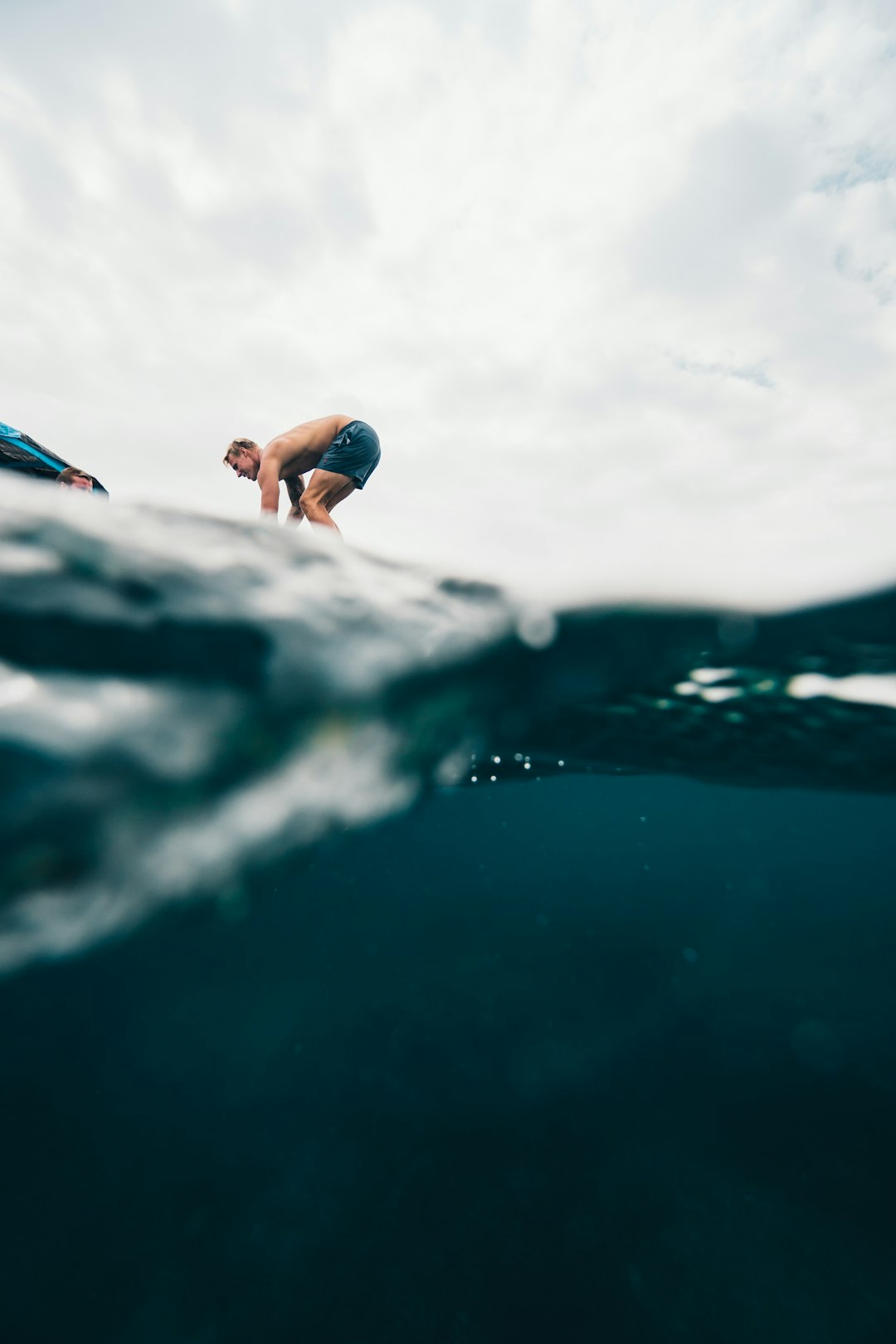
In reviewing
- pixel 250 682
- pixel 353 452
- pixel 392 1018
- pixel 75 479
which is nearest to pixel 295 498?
pixel 353 452

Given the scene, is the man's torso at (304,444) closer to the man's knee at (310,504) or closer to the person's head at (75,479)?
the man's knee at (310,504)

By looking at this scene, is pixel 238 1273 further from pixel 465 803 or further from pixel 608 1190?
pixel 465 803

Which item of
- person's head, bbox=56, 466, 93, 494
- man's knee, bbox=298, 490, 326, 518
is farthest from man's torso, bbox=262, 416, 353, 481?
person's head, bbox=56, 466, 93, 494

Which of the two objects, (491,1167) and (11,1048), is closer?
(491,1167)

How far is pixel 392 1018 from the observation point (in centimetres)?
767

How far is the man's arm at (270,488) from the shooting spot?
12.5 ft

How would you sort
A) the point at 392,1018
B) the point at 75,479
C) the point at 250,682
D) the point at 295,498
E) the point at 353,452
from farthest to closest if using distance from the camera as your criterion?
the point at 392,1018, the point at 75,479, the point at 295,498, the point at 353,452, the point at 250,682

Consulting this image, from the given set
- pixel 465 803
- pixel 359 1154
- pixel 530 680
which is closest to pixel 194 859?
pixel 530 680

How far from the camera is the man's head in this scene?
4156 millimetres

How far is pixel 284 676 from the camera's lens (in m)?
3.11

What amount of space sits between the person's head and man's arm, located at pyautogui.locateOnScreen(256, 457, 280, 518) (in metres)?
3.46

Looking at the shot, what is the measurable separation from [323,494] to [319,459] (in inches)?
14.2

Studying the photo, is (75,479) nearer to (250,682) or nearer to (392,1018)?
(250,682)

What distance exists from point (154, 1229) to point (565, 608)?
301 inches
